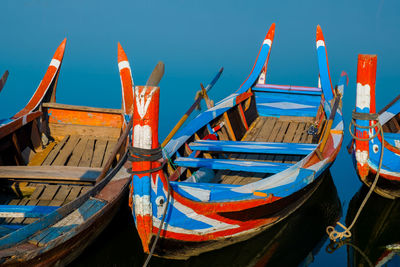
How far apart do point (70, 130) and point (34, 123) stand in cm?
62

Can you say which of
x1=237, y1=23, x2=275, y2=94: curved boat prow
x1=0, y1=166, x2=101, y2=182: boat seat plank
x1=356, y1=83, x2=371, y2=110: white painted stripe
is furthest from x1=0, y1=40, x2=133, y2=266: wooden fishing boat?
x1=356, y1=83, x2=371, y2=110: white painted stripe

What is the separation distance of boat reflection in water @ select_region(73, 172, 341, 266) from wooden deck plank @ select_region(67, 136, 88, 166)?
1.01 meters

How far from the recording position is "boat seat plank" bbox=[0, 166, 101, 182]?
5.15 m

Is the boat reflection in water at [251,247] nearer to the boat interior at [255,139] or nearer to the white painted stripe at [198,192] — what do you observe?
the boat interior at [255,139]

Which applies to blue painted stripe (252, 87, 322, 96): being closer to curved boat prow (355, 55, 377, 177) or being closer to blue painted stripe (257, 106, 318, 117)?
blue painted stripe (257, 106, 318, 117)

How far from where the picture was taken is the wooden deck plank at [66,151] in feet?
21.1

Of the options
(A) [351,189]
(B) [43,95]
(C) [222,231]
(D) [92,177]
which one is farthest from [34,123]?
(A) [351,189]

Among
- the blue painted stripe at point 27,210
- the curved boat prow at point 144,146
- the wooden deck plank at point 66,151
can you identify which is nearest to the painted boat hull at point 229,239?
the curved boat prow at point 144,146

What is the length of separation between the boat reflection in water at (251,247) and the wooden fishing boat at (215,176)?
0.25 metres

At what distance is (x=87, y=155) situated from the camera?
6.60 m

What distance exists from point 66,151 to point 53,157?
23 centimetres

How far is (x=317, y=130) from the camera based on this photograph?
761 centimetres

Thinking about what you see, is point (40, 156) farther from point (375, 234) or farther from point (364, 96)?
point (375, 234)

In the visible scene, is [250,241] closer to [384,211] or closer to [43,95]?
[384,211]
